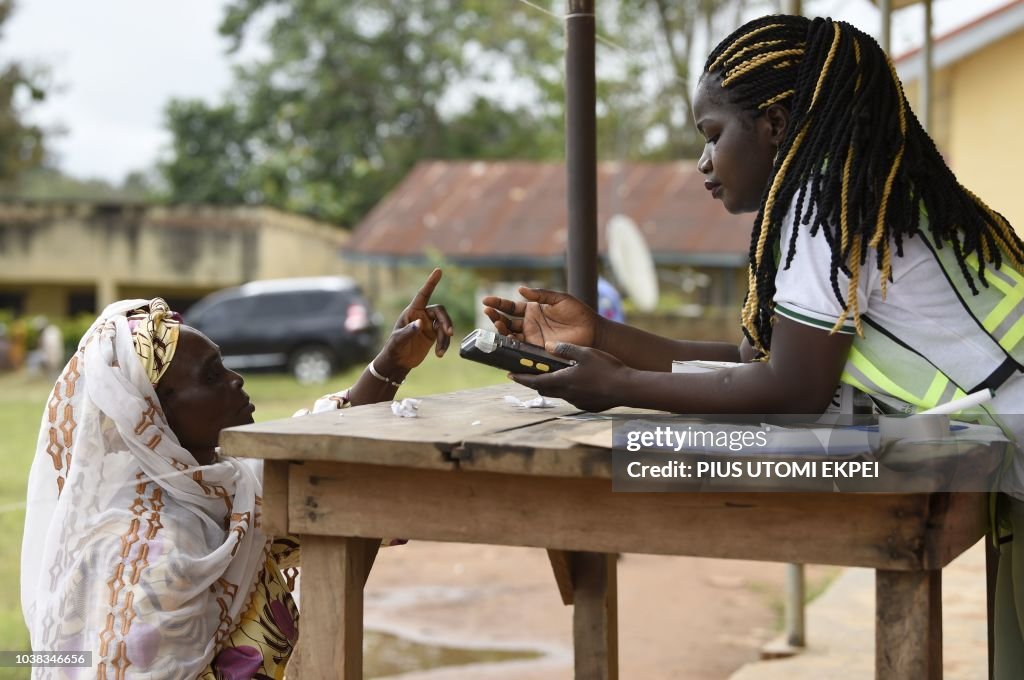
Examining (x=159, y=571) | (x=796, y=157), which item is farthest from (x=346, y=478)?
(x=796, y=157)

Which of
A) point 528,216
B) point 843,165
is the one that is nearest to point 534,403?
point 843,165

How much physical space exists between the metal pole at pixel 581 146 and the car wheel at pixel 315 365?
1626cm

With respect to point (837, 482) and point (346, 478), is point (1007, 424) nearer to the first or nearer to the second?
point (837, 482)

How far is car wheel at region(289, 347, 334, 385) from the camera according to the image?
62.5ft

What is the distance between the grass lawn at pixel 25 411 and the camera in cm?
541

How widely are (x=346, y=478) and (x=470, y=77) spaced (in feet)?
91.0

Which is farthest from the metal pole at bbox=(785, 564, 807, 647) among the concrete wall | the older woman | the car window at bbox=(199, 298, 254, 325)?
the concrete wall

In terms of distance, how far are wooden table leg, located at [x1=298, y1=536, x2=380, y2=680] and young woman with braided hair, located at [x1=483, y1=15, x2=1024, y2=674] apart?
42cm

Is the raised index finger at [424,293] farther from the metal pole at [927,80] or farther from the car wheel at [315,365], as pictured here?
the car wheel at [315,365]

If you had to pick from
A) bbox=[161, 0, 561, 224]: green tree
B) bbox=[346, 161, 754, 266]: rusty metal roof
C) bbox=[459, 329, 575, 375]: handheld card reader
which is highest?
bbox=[161, 0, 561, 224]: green tree

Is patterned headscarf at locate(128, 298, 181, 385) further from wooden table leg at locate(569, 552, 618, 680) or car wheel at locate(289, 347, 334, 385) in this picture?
car wheel at locate(289, 347, 334, 385)

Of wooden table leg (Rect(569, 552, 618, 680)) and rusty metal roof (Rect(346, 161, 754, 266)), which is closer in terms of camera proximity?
wooden table leg (Rect(569, 552, 618, 680))

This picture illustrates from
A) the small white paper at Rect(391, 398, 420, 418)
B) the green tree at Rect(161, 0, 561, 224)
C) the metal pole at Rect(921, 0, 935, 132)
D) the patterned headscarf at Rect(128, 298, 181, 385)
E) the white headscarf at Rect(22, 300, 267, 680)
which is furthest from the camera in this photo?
the green tree at Rect(161, 0, 561, 224)

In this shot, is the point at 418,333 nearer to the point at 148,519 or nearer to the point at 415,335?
the point at 415,335
